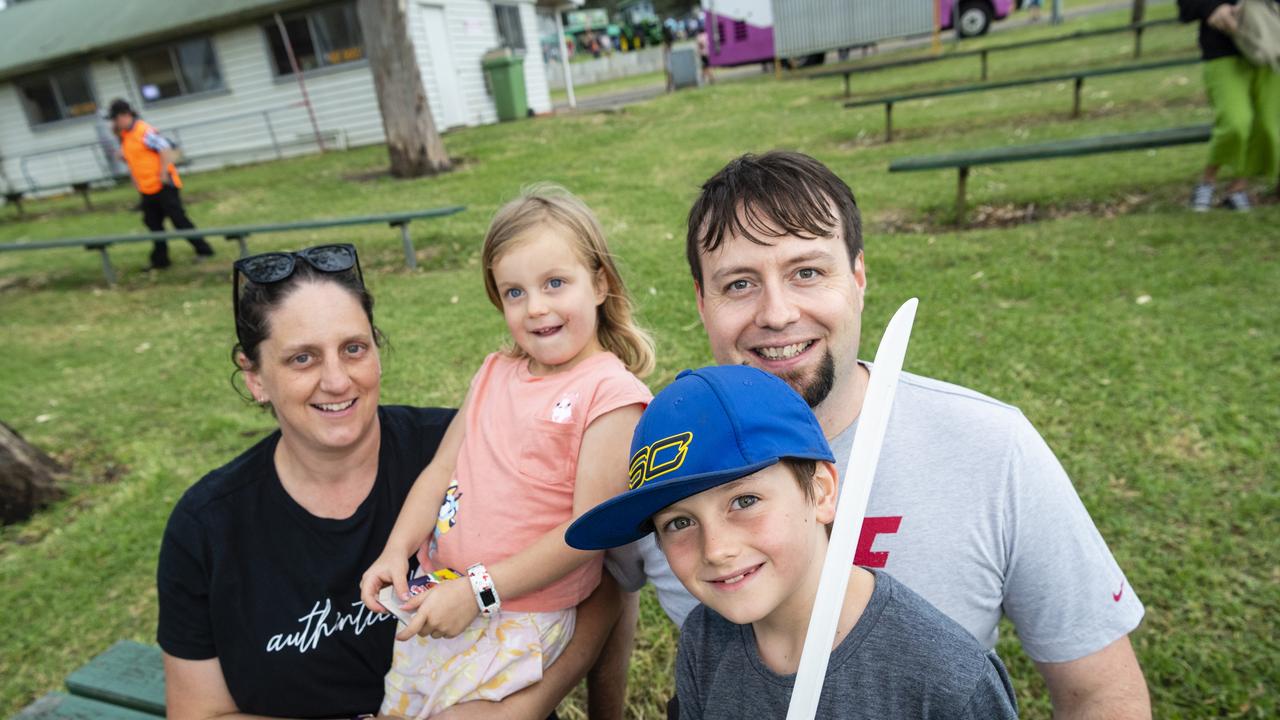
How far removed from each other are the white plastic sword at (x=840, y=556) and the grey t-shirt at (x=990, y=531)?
621mm

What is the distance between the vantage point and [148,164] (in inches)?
416

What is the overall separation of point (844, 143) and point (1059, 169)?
381cm

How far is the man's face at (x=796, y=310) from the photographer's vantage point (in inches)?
68.1

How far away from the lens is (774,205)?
5.78 feet

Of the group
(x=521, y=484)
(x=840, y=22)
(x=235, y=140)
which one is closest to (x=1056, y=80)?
(x=521, y=484)

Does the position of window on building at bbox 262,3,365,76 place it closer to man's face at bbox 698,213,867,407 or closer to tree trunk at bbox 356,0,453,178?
tree trunk at bbox 356,0,453,178

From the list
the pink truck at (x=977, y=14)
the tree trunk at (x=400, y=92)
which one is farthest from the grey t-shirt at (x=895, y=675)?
the pink truck at (x=977, y=14)

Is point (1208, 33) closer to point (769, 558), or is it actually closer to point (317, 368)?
point (769, 558)

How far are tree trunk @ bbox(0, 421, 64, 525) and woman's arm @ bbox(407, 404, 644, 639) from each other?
13.4ft

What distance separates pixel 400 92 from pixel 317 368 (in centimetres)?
1197

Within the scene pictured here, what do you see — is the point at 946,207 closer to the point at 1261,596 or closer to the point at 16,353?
the point at 1261,596

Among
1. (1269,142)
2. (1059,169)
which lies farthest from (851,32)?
(1269,142)

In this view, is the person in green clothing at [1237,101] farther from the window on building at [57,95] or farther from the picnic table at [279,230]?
the window on building at [57,95]

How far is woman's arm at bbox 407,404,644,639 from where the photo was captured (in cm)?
193
